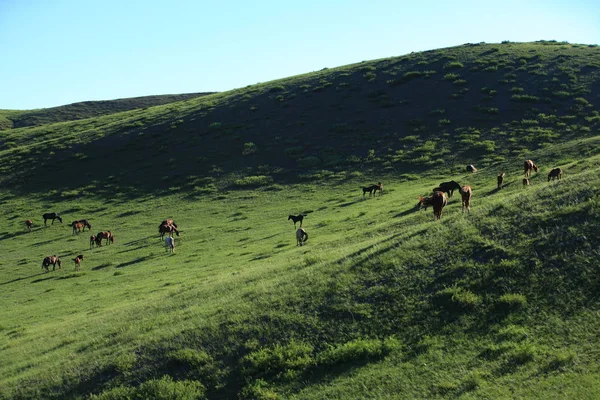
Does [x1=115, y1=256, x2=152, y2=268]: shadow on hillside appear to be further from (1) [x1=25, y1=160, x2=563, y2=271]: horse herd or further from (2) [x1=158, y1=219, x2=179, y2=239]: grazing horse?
(2) [x1=158, y1=219, x2=179, y2=239]: grazing horse

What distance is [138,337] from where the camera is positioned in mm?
16656

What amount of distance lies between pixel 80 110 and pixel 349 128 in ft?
387

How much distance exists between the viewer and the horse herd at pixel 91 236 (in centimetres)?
3669

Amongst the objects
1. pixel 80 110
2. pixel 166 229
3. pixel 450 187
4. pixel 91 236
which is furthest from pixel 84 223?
pixel 80 110

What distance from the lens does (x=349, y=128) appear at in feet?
238

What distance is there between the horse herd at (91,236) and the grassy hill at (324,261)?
0.88m

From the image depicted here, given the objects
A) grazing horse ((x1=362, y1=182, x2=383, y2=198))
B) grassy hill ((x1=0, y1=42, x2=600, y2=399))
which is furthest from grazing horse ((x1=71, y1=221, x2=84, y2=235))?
grazing horse ((x1=362, y1=182, x2=383, y2=198))

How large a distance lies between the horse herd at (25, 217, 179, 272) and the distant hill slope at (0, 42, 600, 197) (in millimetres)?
12395

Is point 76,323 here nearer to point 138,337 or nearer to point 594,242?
point 138,337

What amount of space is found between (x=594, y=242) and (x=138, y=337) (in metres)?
14.0

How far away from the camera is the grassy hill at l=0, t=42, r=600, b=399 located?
40.5ft

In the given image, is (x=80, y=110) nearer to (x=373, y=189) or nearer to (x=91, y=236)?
(x=91, y=236)

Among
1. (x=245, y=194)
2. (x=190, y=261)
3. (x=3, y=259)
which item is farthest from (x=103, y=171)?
(x=190, y=261)

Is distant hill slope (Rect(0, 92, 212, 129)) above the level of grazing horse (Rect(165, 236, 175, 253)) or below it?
above
